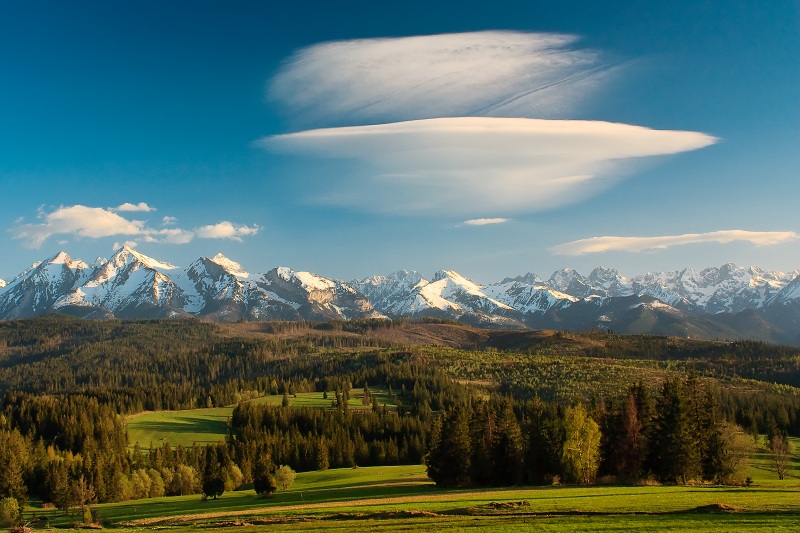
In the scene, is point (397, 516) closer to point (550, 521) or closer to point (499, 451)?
point (550, 521)

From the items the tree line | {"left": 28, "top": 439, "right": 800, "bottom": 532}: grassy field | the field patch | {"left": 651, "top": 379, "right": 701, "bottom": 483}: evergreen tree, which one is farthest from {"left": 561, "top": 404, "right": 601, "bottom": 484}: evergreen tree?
the field patch

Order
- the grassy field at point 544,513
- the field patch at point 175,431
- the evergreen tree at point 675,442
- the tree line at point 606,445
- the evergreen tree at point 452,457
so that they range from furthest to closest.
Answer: the field patch at point 175,431 → the evergreen tree at point 452,457 → the tree line at point 606,445 → the evergreen tree at point 675,442 → the grassy field at point 544,513

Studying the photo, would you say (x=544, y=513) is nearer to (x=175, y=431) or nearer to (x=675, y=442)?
(x=675, y=442)

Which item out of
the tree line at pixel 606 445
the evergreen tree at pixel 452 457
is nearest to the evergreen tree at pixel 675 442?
the tree line at pixel 606 445

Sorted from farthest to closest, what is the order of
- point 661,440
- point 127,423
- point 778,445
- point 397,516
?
point 127,423, point 778,445, point 661,440, point 397,516

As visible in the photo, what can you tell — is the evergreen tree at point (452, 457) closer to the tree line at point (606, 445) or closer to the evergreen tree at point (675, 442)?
the tree line at point (606, 445)

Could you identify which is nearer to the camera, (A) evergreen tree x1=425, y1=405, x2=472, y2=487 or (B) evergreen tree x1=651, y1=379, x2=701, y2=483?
(B) evergreen tree x1=651, y1=379, x2=701, y2=483

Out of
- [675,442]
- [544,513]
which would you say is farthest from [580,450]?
[544,513]

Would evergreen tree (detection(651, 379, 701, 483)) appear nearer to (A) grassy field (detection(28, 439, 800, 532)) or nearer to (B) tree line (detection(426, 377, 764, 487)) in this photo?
(B) tree line (detection(426, 377, 764, 487))

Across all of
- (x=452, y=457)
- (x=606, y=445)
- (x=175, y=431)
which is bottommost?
(x=175, y=431)

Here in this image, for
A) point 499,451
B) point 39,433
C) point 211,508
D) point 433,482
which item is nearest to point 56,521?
point 211,508

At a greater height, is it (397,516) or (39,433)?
(397,516)

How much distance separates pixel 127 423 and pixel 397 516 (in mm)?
167554

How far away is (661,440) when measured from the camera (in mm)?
74062
